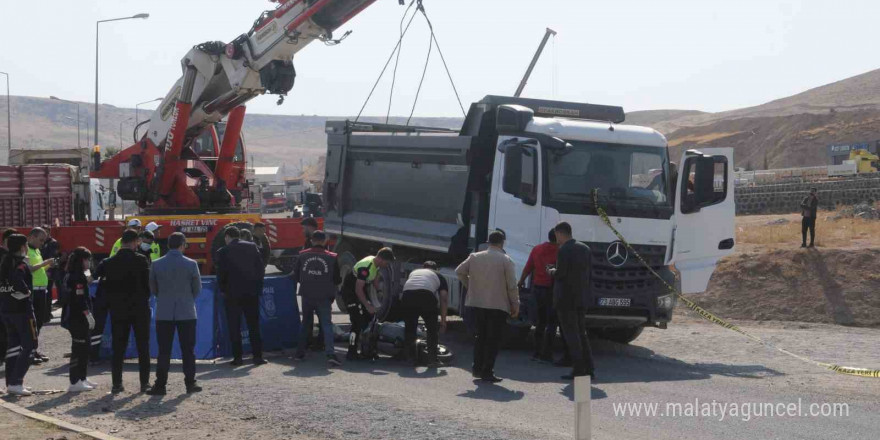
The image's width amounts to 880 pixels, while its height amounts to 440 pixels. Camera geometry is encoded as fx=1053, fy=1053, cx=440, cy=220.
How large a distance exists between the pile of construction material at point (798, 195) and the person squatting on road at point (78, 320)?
145 ft

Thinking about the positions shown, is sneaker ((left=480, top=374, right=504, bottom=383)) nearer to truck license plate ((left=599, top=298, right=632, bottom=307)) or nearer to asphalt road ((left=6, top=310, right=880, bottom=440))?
asphalt road ((left=6, top=310, right=880, bottom=440))

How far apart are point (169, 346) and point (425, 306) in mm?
3099

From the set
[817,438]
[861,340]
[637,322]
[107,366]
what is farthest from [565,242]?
[861,340]

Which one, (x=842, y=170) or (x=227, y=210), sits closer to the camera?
(x=227, y=210)

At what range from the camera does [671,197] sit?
14039 mm

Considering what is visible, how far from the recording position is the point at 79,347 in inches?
432

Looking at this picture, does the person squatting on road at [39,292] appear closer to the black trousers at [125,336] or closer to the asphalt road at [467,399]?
the asphalt road at [467,399]

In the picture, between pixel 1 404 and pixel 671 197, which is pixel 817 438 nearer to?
pixel 671 197

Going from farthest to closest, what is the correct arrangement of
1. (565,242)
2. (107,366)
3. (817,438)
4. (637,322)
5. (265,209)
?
1. (265,209)
2. (637,322)
3. (107,366)
4. (565,242)
5. (817,438)

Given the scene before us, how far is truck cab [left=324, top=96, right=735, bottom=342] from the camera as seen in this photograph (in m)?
13.5

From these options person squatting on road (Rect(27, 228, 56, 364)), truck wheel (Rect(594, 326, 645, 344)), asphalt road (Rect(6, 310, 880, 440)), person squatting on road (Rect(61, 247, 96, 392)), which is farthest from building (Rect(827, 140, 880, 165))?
person squatting on road (Rect(61, 247, 96, 392))

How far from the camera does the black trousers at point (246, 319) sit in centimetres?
1254

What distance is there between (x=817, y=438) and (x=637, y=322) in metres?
5.11

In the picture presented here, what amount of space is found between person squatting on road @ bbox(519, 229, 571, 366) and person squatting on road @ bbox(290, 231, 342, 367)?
2.34 m
